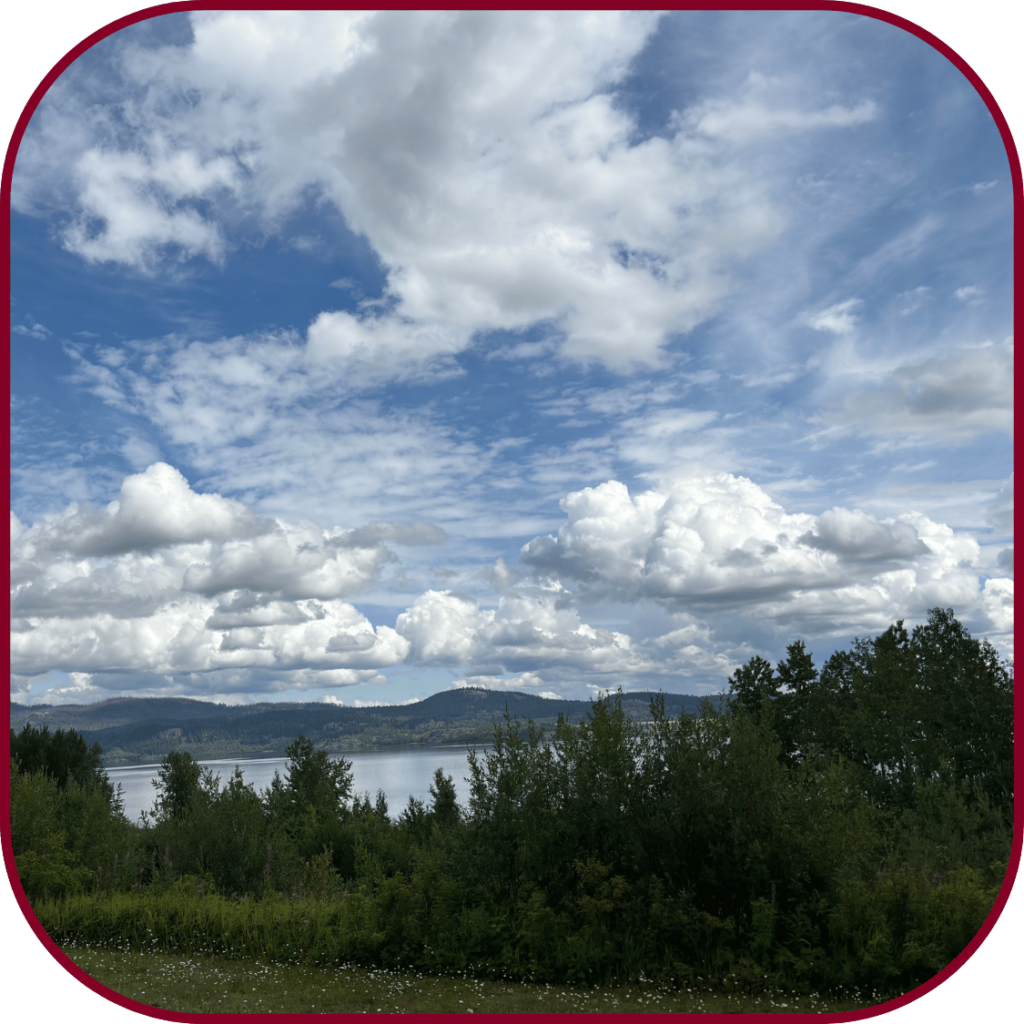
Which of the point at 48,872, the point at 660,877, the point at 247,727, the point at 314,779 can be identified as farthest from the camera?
the point at 247,727

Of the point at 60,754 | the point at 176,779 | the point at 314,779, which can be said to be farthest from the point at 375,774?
the point at 176,779

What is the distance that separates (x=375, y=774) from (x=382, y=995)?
146946mm

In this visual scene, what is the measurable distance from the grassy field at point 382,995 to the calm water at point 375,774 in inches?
117

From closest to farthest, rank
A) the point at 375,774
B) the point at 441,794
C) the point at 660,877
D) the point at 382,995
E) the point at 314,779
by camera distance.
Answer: the point at 382,995, the point at 660,877, the point at 441,794, the point at 314,779, the point at 375,774

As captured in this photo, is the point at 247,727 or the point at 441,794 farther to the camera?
the point at 247,727

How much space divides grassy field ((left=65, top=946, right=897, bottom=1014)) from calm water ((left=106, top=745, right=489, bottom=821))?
2969 millimetres

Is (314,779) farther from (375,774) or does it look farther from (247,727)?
(375,774)

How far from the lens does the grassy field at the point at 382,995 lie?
8289mm

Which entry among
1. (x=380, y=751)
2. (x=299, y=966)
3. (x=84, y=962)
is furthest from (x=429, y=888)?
(x=380, y=751)

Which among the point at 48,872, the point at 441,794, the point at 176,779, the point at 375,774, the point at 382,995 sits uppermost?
the point at 382,995

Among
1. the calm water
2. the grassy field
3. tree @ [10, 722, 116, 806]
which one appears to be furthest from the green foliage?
tree @ [10, 722, 116, 806]

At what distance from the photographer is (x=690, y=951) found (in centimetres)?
938

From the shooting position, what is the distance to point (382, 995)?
29.8ft

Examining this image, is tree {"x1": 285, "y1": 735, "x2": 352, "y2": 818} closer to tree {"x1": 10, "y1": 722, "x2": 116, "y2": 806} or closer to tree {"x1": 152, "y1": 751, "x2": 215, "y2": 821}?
tree {"x1": 152, "y1": 751, "x2": 215, "y2": 821}
